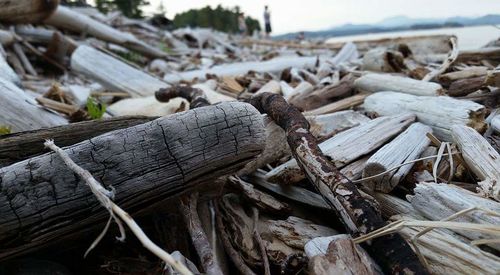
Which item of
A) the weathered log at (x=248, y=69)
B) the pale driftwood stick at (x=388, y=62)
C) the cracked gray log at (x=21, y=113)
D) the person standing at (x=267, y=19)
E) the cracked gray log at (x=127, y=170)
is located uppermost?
the cracked gray log at (x=127, y=170)

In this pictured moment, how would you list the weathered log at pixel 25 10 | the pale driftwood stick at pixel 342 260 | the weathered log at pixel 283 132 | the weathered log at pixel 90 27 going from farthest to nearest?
1. the weathered log at pixel 90 27
2. the weathered log at pixel 25 10
3. the weathered log at pixel 283 132
4. the pale driftwood stick at pixel 342 260

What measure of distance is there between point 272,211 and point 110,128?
0.90 metres

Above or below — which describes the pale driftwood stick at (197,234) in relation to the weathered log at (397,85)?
above

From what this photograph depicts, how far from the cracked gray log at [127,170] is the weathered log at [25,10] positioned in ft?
20.0

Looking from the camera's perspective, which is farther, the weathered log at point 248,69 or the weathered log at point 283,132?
the weathered log at point 248,69

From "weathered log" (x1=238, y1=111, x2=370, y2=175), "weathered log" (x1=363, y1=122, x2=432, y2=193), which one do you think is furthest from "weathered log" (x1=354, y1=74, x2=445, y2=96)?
"weathered log" (x1=363, y1=122, x2=432, y2=193)

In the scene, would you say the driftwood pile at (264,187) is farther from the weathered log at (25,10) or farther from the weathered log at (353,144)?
the weathered log at (25,10)

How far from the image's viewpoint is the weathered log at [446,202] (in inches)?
70.1

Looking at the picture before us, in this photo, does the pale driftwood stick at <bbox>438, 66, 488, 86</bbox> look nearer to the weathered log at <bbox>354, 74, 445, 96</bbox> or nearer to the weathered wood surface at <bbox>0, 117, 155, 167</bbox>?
the weathered log at <bbox>354, 74, 445, 96</bbox>

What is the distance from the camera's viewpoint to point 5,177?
60.3 inches

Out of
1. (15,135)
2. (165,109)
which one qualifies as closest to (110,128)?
(15,135)

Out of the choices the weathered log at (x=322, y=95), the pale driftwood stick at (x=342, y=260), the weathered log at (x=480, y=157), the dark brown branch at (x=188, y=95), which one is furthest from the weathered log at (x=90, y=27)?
the pale driftwood stick at (x=342, y=260)

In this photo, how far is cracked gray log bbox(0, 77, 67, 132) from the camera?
2979 mm

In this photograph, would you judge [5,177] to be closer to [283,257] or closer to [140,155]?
[140,155]
